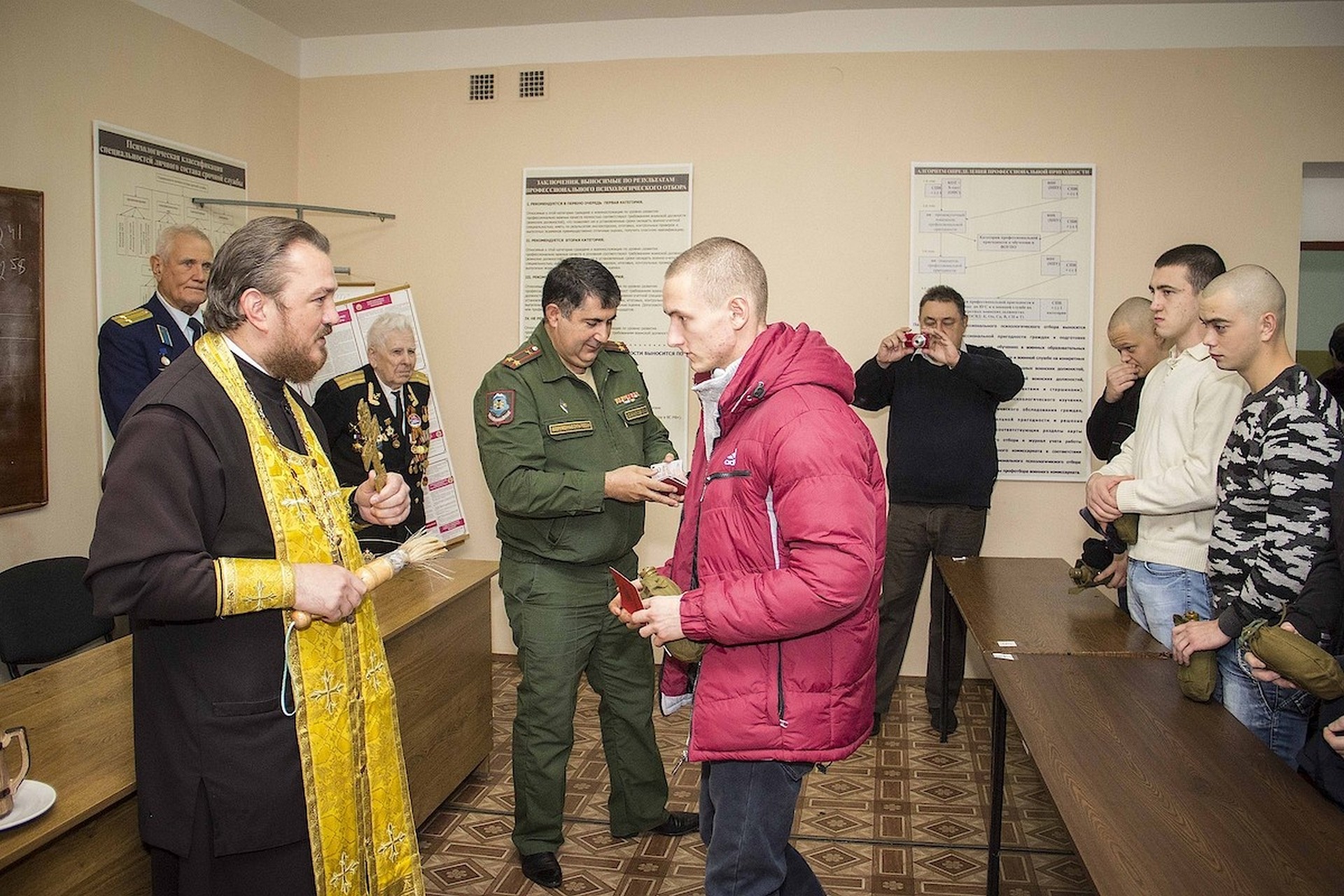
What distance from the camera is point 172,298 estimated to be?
3.59 meters

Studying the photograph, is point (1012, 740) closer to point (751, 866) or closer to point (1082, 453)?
point (1082, 453)

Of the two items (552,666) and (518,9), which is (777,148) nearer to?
(518,9)

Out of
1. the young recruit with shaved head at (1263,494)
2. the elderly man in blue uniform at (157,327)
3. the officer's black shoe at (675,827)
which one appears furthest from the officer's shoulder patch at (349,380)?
the young recruit with shaved head at (1263,494)

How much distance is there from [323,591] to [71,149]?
9.84ft

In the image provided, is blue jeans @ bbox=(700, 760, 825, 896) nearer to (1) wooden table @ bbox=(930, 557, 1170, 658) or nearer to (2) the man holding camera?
(1) wooden table @ bbox=(930, 557, 1170, 658)

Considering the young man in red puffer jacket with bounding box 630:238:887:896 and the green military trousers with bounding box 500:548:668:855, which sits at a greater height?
the young man in red puffer jacket with bounding box 630:238:887:896

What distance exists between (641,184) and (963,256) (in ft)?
5.21

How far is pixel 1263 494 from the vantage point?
2182 mm

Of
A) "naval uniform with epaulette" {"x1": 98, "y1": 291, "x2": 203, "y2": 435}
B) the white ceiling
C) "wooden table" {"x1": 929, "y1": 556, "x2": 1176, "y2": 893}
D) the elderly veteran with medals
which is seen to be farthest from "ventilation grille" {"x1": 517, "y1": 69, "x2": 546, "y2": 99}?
"wooden table" {"x1": 929, "y1": 556, "x2": 1176, "y2": 893}

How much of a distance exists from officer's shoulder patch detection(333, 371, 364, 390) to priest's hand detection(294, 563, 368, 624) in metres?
2.51

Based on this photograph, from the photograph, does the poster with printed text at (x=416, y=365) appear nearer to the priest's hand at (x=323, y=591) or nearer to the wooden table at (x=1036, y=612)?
the wooden table at (x=1036, y=612)

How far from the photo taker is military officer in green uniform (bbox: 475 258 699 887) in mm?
2760

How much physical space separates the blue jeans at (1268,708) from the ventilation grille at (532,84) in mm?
3933

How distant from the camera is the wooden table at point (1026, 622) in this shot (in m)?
2.50
